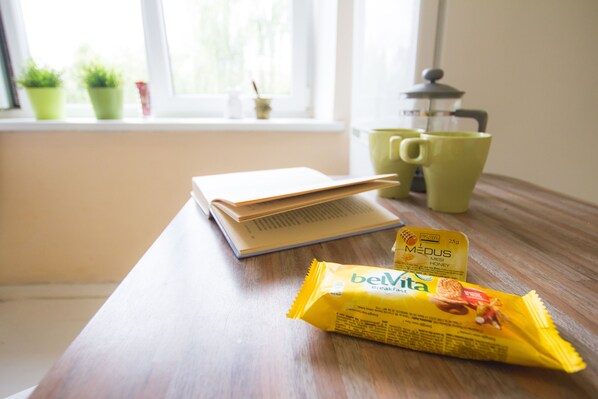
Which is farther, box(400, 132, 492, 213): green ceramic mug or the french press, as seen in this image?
the french press

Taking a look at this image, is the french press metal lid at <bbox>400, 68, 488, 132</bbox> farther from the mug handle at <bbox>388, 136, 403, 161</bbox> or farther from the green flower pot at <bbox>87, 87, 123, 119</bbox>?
the green flower pot at <bbox>87, 87, 123, 119</bbox>

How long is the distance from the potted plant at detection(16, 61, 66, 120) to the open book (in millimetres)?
1043

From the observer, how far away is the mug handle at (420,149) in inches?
17.5

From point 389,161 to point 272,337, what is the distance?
381mm

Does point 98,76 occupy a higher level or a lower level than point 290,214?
higher

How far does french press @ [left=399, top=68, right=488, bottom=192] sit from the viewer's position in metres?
0.53

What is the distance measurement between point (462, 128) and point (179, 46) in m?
1.07

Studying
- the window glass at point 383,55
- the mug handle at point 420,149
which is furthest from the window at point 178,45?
the mug handle at point 420,149

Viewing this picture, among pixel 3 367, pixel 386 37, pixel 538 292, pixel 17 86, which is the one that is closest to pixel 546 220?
pixel 538 292

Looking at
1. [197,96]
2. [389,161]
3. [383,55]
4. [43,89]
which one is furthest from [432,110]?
[43,89]

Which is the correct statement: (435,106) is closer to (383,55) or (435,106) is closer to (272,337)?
(383,55)

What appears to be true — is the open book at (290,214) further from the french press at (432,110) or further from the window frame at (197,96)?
the window frame at (197,96)

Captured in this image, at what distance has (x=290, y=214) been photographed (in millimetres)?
423

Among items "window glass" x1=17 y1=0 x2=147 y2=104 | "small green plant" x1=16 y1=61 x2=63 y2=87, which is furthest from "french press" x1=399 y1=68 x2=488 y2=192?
"small green plant" x1=16 y1=61 x2=63 y2=87
